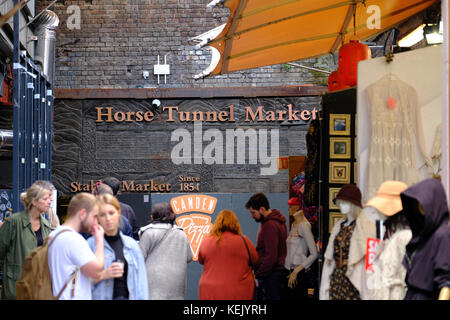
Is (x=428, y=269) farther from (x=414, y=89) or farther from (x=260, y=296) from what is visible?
(x=260, y=296)

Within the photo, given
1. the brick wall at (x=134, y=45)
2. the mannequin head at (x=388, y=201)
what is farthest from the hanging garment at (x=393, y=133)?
the brick wall at (x=134, y=45)

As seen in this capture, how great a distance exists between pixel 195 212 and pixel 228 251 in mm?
5316

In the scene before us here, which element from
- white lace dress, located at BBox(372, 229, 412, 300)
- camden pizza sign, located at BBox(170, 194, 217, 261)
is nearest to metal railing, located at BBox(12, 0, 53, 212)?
camden pizza sign, located at BBox(170, 194, 217, 261)

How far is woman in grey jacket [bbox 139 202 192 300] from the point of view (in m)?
6.98

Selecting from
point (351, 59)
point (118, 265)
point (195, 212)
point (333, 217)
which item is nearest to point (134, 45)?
point (195, 212)

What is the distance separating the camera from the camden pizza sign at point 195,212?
40.6 feet

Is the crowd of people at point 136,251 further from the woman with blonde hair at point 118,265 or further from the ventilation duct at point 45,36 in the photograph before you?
the ventilation duct at point 45,36

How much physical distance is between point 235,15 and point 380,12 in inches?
76.3

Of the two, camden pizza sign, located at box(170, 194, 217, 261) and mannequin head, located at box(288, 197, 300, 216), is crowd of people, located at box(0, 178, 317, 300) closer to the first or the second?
mannequin head, located at box(288, 197, 300, 216)

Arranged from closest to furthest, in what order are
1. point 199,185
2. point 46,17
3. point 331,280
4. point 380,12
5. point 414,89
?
point 331,280
point 414,89
point 380,12
point 46,17
point 199,185

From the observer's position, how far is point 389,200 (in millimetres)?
5281

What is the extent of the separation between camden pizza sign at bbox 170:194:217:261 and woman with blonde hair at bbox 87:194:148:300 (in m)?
6.97
